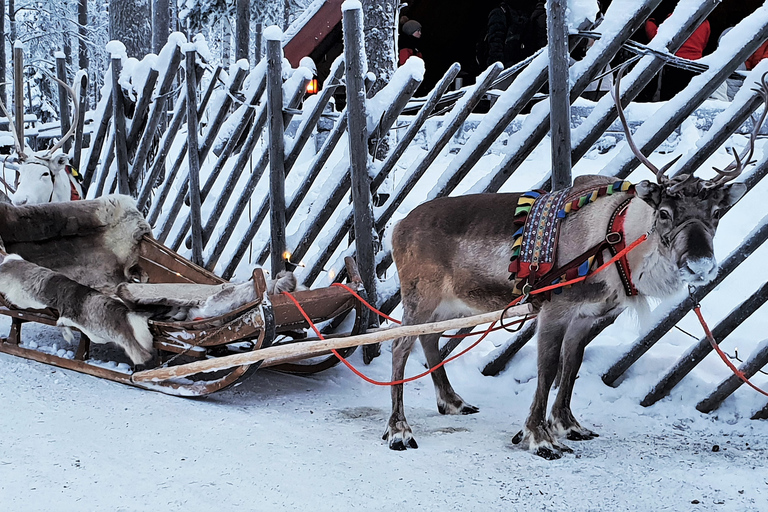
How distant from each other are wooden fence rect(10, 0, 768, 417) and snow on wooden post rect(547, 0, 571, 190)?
0.12 metres

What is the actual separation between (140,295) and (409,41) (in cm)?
714

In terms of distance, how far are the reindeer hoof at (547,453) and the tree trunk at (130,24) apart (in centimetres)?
1055

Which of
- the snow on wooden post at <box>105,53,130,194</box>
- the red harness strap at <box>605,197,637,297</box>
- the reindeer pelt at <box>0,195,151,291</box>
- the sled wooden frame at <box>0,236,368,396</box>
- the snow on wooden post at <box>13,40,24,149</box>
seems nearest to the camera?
the red harness strap at <box>605,197,637,297</box>

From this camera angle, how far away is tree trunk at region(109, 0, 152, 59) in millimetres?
11500

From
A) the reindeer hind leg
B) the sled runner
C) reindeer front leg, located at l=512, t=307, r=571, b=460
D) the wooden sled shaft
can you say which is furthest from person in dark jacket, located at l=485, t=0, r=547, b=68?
the wooden sled shaft

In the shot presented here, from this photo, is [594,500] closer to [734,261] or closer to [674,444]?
[674,444]

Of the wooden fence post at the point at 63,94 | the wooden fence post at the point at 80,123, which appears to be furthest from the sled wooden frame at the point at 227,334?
the wooden fence post at the point at 63,94

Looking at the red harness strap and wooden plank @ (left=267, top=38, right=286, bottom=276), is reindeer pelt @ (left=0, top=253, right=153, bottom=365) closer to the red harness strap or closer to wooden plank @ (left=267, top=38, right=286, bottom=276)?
wooden plank @ (left=267, top=38, right=286, bottom=276)

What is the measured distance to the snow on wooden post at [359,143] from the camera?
13.6ft

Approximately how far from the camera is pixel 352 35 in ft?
13.6

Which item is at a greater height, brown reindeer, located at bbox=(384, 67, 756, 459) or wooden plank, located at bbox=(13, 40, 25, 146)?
wooden plank, located at bbox=(13, 40, 25, 146)

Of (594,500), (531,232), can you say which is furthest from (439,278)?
(594,500)

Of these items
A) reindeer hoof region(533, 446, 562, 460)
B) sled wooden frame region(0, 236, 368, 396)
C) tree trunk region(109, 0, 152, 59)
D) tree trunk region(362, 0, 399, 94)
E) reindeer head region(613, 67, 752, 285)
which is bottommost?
reindeer hoof region(533, 446, 562, 460)

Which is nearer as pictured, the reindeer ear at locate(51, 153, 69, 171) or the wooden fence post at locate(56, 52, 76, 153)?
the reindeer ear at locate(51, 153, 69, 171)
